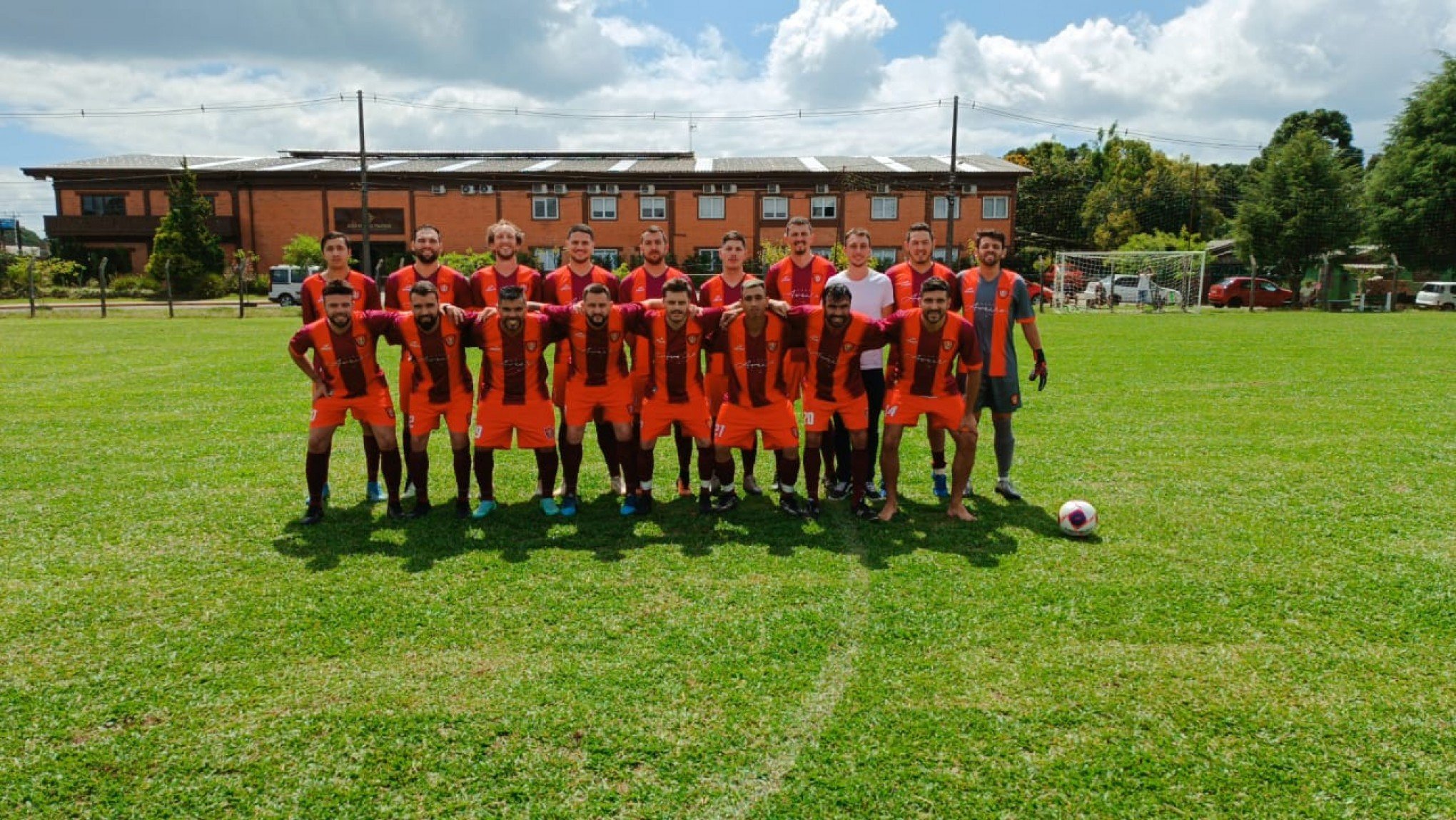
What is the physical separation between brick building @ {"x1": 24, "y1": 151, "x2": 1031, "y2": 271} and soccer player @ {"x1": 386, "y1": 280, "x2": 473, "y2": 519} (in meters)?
37.4

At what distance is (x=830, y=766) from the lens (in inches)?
129

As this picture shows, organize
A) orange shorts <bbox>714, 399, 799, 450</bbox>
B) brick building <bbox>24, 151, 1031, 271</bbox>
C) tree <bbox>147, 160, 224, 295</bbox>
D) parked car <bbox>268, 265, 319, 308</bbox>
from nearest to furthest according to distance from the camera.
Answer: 1. orange shorts <bbox>714, 399, 799, 450</bbox>
2. parked car <bbox>268, 265, 319, 308</bbox>
3. tree <bbox>147, 160, 224, 295</bbox>
4. brick building <bbox>24, 151, 1031, 271</bbox>

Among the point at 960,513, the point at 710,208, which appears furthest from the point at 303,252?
the point at 960,513

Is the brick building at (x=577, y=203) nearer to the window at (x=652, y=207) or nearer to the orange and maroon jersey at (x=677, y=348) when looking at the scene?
the window at (x=652, y=207)

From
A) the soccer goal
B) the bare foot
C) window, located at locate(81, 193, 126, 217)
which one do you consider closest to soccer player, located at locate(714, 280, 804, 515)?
the bare foot

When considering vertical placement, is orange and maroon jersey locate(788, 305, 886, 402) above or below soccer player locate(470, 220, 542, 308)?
below

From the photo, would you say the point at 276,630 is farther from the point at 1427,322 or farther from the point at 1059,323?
the point at 1427,322

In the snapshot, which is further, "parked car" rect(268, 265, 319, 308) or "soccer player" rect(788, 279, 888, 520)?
"parked car" rect(268, 265, 319, 308)

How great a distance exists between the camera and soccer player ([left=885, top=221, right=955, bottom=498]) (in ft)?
21.3

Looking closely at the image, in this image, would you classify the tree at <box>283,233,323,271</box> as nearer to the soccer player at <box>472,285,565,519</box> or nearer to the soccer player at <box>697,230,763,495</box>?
the soccer player at <box>472,285,565,519</box>

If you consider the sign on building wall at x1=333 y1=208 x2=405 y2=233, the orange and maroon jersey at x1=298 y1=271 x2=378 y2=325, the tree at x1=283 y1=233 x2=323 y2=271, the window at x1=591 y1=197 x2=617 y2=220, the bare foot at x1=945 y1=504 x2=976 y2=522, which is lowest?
the bare foot at x1=945 y1=504 x2=976 y2=522

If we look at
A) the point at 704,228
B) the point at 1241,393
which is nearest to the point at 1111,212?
the point at 704,228

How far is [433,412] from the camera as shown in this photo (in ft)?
20.6

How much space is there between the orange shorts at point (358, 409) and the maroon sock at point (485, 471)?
2.12ft
